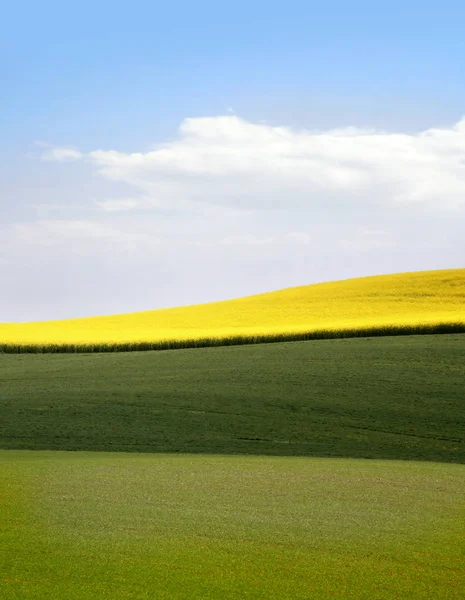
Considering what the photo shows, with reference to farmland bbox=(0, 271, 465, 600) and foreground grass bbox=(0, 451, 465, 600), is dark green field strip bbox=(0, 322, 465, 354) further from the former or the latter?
foreground grass bbox=(0, 451, 465, 600)

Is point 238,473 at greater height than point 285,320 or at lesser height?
lesser

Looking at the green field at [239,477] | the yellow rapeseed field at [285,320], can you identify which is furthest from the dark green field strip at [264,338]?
the green field at [239,477]

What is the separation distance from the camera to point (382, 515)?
8.98 meters

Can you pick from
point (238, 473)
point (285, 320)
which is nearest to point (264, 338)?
point (285, 320)

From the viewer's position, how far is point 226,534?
7723mm

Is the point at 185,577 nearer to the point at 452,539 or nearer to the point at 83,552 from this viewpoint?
the point at 83,552

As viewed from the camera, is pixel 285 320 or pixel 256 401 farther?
pixel 285 320

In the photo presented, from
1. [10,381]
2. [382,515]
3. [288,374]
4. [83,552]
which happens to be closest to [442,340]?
[288,374]

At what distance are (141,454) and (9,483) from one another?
5.41 m

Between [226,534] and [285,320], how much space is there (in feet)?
104

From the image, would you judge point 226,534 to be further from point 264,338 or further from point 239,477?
point 264,338

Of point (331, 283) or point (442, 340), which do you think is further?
point (331, 283)

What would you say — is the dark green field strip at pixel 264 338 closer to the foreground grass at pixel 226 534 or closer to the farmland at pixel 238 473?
the farmland at pixel 238 473

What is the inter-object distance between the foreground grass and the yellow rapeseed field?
20.8 m
